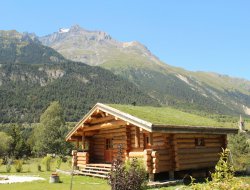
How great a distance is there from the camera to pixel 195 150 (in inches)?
787

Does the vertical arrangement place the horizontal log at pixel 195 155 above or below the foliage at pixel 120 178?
above

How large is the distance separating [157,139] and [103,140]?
638cm

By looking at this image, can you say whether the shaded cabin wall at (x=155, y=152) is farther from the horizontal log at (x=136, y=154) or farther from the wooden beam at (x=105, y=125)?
the wooden beam at (x=105, y=125)

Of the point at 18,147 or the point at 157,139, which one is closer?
the point at 157,139

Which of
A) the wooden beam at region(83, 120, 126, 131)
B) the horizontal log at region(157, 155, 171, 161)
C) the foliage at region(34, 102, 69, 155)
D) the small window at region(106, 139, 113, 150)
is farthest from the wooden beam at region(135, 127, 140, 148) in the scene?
the foliage at region(34, 102, 69, 155)

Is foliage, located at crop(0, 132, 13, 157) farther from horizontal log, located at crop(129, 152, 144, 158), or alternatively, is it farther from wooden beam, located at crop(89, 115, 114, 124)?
horizontal log, located at crop(129, 152, 144, 158)

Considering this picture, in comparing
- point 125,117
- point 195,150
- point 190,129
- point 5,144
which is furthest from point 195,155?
point 5,144

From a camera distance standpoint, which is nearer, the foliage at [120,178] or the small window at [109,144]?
the foliage at [120,178]

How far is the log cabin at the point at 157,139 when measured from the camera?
17828 mm

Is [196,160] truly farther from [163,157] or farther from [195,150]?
[163,157]

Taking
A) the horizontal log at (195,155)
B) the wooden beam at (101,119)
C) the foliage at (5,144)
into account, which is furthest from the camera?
the foliage at (5,144)

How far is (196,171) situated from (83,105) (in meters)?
162

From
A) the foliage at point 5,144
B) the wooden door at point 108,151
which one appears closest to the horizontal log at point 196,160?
the wooden door at point 108,151

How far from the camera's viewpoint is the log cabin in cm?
1783
